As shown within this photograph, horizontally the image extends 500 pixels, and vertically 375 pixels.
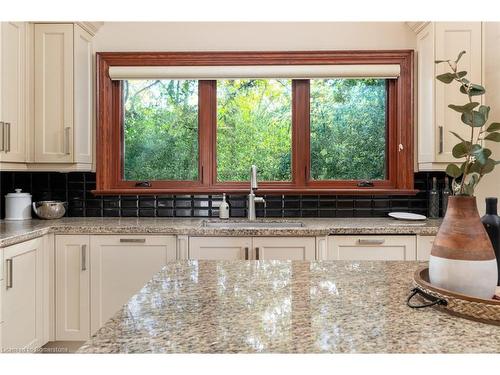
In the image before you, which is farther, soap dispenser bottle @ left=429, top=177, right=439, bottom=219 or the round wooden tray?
soap dispenser bottle @ left=429, top=177, right=439, bottom=219

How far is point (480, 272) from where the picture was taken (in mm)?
1008

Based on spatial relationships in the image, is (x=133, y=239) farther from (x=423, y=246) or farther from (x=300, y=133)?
(x=423, y=246)

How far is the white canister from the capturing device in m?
3.14

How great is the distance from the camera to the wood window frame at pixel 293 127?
3330mm

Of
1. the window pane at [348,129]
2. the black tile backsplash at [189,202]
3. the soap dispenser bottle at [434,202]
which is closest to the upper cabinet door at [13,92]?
the black tile backsplash at [189,202]

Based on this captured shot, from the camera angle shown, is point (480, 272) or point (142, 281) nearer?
point (480, 272)

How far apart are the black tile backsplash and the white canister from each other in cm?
23

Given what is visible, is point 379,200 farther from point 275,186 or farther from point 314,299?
point 314,299

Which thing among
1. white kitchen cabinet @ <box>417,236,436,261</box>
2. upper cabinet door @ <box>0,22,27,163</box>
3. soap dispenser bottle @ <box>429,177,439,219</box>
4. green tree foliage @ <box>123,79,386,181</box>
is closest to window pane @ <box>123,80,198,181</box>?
green tree foliage @ <box>123,79,386,181</box>

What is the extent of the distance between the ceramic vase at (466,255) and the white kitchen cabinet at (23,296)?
87.5 inches

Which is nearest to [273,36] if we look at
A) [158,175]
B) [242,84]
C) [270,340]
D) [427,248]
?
[242,84]

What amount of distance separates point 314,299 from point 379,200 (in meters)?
2.43

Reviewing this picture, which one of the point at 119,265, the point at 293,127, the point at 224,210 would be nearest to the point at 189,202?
the point at 224,210

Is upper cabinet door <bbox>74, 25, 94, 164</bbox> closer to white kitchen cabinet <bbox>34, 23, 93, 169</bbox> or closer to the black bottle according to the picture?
white kitchen cabinet <bbox>34, 23, 93, 169</bbox>
